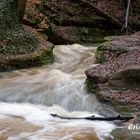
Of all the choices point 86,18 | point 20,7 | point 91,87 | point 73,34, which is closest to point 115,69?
point 91,87

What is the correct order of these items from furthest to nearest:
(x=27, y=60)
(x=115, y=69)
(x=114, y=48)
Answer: (x=114, y=48) < (x=27, y=60) < (x=115, y=69)

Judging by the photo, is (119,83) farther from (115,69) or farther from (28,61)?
(28,61)

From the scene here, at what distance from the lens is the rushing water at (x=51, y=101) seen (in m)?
8.80

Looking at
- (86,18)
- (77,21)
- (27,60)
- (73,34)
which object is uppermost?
(86,18)

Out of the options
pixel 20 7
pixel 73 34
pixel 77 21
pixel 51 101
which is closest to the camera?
pixel 51 101

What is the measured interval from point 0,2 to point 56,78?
5.36m

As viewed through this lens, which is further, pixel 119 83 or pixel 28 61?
pixel 28 61

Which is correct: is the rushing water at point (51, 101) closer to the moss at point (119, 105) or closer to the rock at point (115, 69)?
the moss at point (119, 105)

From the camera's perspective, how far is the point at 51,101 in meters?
11.1

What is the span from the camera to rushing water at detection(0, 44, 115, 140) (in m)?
8.80

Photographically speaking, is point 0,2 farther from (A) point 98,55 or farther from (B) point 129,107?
(B) point 129,107

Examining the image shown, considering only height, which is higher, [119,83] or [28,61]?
[119,83]

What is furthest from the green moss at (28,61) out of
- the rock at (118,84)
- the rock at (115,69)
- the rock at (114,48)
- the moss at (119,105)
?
the moss at (119,105)

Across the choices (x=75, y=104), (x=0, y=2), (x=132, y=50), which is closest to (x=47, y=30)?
(x=0, y=2)
